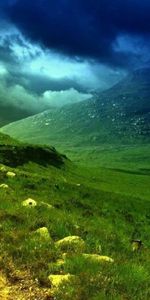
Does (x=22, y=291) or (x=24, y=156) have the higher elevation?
(x=24, y=156)

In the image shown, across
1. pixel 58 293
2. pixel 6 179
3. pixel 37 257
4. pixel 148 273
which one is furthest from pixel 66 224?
pixel 6 179

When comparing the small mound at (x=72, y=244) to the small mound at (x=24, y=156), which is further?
the small mound at (x=24, y=156)

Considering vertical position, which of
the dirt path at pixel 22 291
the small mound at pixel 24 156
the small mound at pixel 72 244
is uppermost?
the small mound at pixel 24 156

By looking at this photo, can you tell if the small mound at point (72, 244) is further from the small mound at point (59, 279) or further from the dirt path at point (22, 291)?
the dirt path at point (22, 291)

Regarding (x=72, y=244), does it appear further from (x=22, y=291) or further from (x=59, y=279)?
(x=22, y=291)

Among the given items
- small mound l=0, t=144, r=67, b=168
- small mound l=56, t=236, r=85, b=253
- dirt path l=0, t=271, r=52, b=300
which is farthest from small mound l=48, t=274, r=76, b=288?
small mound l=0, t=144, r=67, b=168

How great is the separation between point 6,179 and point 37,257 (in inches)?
827

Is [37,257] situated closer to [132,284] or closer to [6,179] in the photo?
[132,284]

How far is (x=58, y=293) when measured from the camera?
11.6 m

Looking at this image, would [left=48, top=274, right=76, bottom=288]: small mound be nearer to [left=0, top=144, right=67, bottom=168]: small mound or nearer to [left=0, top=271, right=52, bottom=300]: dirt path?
[left=0, top=271, right=52, bottom=300]: dirt path

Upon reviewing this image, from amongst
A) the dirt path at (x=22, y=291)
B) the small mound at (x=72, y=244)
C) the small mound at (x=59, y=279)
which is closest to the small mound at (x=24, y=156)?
the small mound at (x=72, y=244)

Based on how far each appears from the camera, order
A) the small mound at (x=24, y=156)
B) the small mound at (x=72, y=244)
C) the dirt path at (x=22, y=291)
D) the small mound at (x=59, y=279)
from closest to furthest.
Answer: the dirt path at (x=22, y=291), the small mound at (x=59, y=279), the small mound at (x=72, y=244), the small mound at (x=24, y=156)

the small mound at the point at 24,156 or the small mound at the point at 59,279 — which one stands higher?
the small mound at the point at 24,156

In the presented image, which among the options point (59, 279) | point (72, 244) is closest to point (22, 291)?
point (59, 279)
